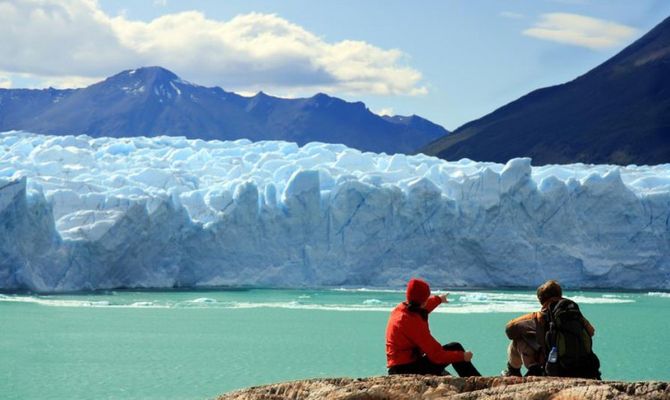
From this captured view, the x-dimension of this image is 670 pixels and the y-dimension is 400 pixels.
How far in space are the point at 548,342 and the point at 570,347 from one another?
142mm

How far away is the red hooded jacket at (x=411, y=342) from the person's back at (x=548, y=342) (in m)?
0.33

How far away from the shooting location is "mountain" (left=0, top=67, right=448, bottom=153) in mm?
103125

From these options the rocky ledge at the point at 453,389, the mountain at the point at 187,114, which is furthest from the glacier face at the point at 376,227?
the mountain at the point at 187,114

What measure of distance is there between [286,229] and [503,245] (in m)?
5.53

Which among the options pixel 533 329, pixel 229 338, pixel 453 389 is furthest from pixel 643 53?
pixel 453 389

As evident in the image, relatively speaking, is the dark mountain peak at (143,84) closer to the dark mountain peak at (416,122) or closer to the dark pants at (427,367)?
the dark mountain peak at (416,122)

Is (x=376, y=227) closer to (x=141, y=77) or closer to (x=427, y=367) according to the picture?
(x=427, y=367)

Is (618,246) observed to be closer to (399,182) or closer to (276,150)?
(399,182)

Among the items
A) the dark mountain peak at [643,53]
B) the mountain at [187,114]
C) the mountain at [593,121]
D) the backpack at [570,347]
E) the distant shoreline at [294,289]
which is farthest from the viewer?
the mountain at [187,114]

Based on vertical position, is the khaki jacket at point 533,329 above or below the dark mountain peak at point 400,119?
below

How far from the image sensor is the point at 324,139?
105312 mm

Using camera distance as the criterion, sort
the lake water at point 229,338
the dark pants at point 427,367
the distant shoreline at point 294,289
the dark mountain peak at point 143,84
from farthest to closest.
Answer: the dark mountain peak at point 143,84 → the distant shoreline at point 294,289 → the lake water at point 229,338 → the dark pants at point 427,367

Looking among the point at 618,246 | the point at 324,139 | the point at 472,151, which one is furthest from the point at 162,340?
the point at 324,139

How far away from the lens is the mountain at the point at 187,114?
103125 millimetres
